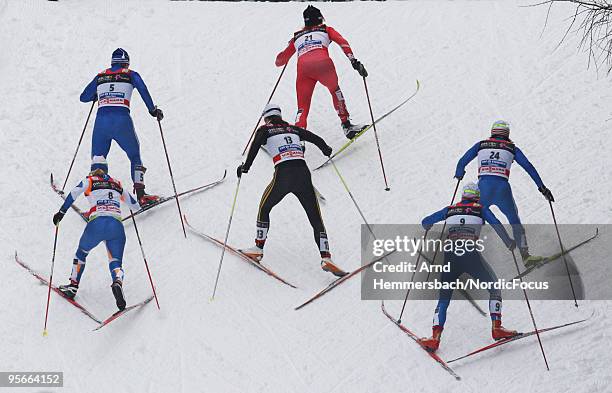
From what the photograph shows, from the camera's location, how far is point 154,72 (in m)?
13.0

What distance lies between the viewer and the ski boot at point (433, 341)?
7.55 metres

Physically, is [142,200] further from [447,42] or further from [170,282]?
[447,42]

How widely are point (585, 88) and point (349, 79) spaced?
3.23 m

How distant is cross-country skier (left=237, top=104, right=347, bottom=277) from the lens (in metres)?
8.43

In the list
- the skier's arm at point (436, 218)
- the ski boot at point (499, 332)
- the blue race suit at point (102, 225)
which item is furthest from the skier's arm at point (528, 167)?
the blue race suit at point (102, 225)

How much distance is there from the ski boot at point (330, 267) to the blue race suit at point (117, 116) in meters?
2.53

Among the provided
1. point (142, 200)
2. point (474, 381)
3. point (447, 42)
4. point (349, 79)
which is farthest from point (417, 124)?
point (474, 381)

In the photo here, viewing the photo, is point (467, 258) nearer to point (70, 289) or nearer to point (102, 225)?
point (102, 225)

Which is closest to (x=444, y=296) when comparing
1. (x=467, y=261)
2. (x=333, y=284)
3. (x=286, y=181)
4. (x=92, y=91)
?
(x=467, y=261)

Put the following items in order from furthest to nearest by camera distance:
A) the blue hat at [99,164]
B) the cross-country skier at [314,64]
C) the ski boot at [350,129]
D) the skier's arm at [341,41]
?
the ski boot at [350,129] < the cross-country skier at [314,64] < the skier's arm at [341,41] < the blue hat at [99,164]

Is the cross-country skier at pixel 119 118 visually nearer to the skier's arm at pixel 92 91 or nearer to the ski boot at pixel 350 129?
the skier's arm at pixel 92 91

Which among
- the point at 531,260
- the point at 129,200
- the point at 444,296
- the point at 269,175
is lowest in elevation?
the point at 444,296

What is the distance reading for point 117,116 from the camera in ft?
31.7

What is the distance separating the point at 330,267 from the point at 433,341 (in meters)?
1.28
